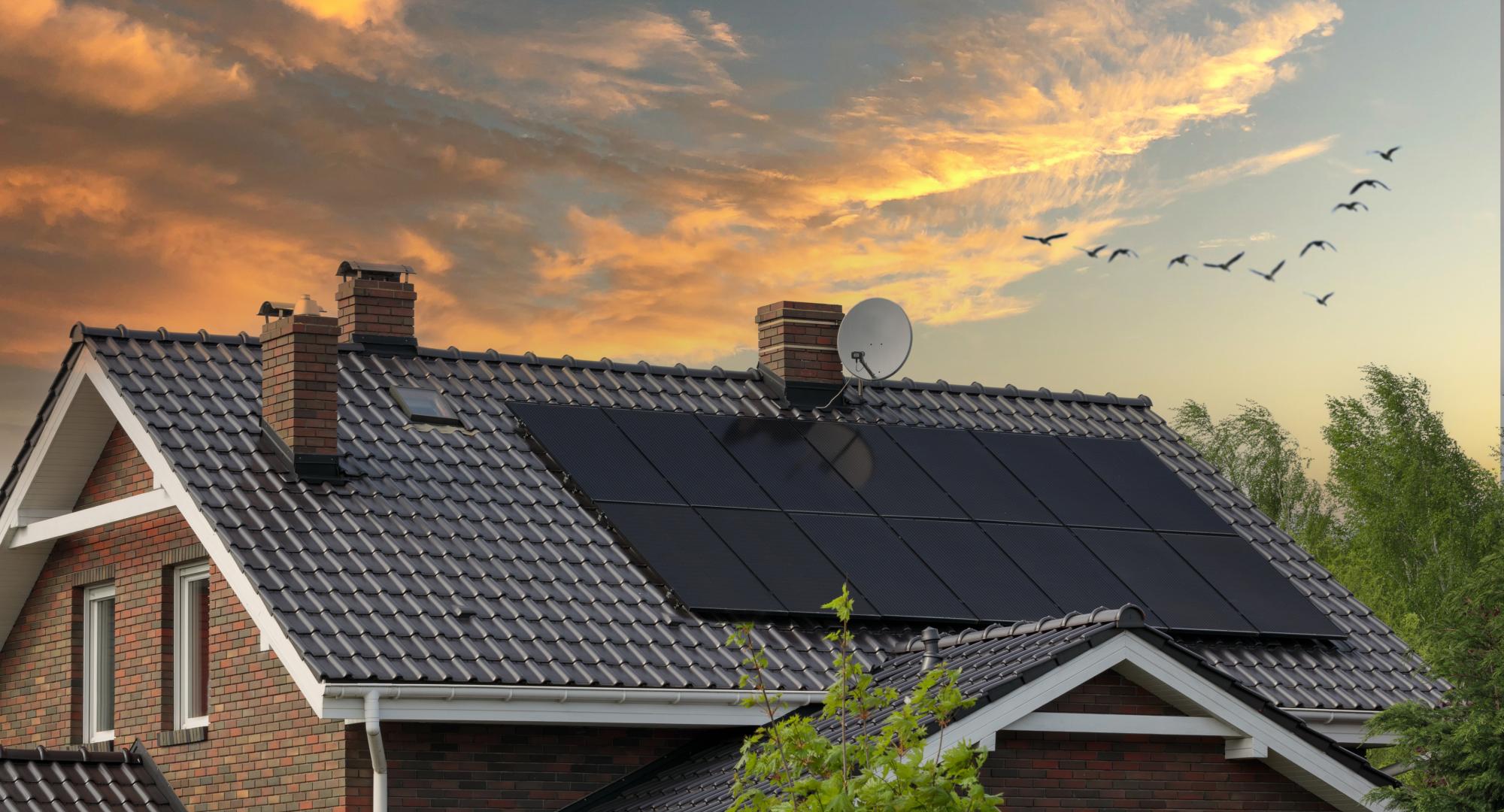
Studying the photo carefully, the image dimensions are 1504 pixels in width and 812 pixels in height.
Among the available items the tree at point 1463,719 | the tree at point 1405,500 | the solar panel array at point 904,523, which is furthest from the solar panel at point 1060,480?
the tree at point 1405,500

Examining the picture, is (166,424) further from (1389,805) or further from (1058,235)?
(1389,805)

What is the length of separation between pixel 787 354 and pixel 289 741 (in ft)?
26.6

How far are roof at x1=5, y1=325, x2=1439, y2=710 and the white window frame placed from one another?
1546 mm

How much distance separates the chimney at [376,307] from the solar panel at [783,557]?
14.8 feet

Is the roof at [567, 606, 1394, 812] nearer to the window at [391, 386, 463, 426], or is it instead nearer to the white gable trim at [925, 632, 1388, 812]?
the white gable trim at [925, 632, 1388, 812]

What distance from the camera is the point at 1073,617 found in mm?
16203

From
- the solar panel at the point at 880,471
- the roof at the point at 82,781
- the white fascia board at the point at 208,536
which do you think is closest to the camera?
the white fascia board at the point at 208,536

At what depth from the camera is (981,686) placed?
1485 cm

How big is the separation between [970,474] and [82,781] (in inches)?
374

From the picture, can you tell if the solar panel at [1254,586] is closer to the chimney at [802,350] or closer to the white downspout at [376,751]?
the chimney at [802,350]

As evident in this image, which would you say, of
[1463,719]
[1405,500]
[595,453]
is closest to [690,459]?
[595,453]

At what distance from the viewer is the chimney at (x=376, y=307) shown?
2066cm

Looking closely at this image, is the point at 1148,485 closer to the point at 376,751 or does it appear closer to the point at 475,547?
the point at 475,547

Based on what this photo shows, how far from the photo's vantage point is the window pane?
19.4 metres
